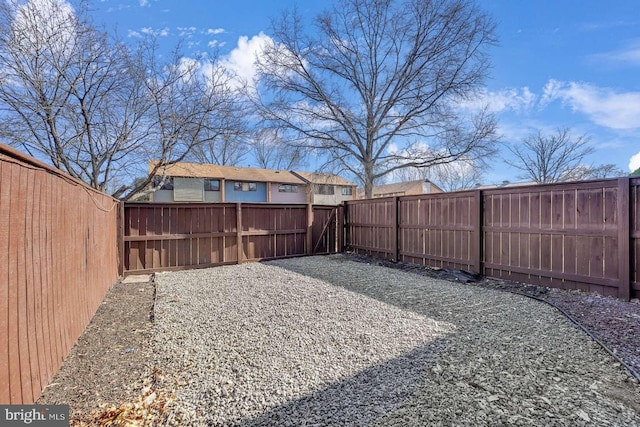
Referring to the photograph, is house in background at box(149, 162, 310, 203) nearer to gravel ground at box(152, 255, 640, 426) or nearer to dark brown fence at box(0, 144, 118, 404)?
dark brown fence at box(0, 144, 118, 404)

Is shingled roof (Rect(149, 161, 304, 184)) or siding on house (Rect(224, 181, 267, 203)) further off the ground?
shingled roof (Rect(149, 161, 304, 184))

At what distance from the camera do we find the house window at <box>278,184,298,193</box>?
2350cm

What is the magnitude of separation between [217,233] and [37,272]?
17.4ft

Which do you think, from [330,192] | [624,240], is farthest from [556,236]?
[330,192]

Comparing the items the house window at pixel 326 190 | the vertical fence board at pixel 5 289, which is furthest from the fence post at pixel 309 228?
the house window at pixel 326 190

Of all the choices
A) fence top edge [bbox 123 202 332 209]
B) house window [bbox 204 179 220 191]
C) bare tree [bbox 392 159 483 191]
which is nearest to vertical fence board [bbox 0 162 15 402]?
fence top edge [bbox 123 202 332 209]

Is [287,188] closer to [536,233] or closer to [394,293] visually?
[394,293]

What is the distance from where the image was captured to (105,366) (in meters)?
2.46

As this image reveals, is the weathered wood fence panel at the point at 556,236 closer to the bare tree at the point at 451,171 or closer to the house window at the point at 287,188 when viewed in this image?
the bare tree at the point at 451,171

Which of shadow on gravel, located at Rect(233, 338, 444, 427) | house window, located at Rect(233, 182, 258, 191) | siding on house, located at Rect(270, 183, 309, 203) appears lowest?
shadow on gravel, located at Rect(233, 338, 444, 427)

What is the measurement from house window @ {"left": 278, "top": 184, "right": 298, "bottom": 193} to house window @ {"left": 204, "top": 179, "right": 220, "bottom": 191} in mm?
4715

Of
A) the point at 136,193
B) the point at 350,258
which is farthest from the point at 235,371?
the point at 136,193

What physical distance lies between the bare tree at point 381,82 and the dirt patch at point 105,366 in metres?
10.3

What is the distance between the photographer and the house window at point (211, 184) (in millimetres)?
20623
